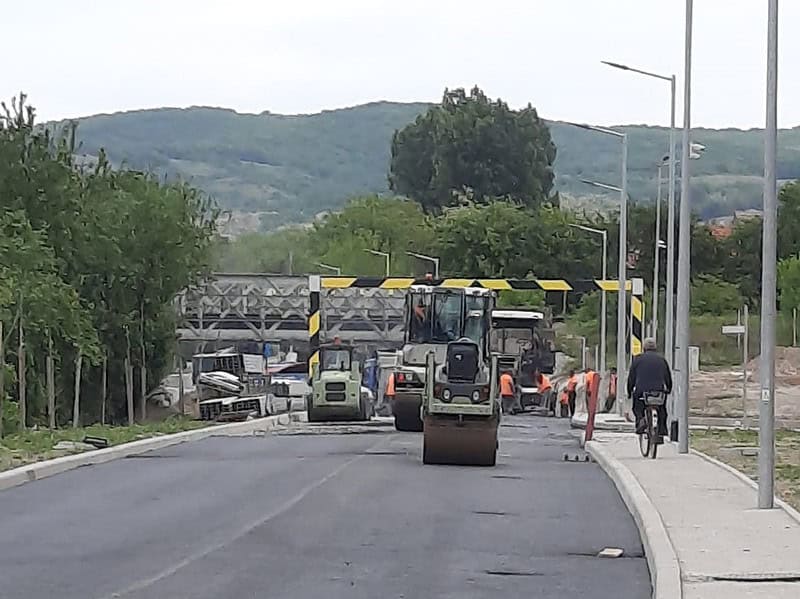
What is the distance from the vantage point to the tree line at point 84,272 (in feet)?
127

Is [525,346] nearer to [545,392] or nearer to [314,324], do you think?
[545,392]

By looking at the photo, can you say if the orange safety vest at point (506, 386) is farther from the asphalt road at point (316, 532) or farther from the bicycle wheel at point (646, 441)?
the asphalt road at point (316, 532)

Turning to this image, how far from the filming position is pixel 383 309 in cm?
7119

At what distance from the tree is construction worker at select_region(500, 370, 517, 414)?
73.8 metres

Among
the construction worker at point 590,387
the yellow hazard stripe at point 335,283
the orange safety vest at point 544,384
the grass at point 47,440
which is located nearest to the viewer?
the grass at point 47,440

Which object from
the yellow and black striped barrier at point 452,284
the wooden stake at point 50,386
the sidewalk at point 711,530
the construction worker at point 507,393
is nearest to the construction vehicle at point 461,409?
the sidewalk at point 711,530

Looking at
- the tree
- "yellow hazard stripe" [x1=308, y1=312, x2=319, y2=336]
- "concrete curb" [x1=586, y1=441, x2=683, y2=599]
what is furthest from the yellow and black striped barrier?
the tree

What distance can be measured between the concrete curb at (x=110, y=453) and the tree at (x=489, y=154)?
8958cm

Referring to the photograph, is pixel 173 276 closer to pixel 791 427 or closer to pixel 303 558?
pixel 791 427

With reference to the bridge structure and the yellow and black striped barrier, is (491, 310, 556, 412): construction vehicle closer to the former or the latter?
the yellow and black striped barrier

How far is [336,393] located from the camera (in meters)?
41.9

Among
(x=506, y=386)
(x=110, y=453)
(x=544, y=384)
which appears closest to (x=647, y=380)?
(x=110, y=453)

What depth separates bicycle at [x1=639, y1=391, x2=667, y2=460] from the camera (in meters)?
25.5

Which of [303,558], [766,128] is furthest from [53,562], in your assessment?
[766,128]
